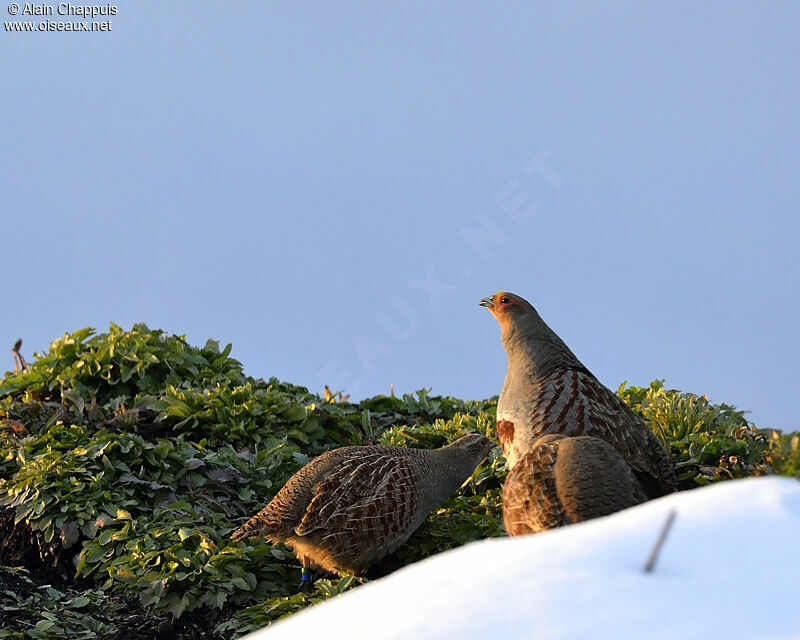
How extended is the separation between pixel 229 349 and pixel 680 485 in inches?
241

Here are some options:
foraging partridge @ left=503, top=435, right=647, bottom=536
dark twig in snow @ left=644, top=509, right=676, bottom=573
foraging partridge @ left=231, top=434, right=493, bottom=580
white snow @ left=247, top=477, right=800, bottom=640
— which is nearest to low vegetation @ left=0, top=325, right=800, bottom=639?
foraging partridge @ left=231, top=434, right=493, bottom=580

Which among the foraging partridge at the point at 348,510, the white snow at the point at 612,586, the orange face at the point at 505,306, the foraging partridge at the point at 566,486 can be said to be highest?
the orange face at the point at 505,306

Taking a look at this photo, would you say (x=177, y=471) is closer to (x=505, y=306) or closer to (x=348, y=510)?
(x=348, y=510)

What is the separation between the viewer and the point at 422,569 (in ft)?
9.00

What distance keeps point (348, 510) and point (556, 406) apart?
5.66ft

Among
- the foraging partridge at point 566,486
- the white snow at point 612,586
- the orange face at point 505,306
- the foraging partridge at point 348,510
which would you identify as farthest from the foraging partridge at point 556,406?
the white snow at point 612,586

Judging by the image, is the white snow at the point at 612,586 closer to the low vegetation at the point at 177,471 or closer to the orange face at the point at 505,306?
the low vegetation at the point at 177,471

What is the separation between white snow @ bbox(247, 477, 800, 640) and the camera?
2.41 meters

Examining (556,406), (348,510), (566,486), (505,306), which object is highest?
(505,306)

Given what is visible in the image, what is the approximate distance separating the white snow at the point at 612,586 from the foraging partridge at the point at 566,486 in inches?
84.2

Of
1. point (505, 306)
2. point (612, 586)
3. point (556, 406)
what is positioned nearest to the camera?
point (612, 586)

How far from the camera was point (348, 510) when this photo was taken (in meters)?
6.48

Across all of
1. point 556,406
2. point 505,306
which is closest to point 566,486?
point 556,406

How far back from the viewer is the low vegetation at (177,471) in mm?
6758
